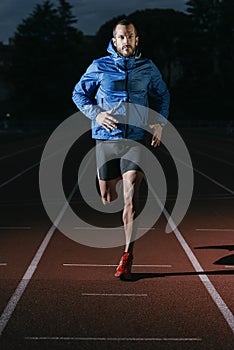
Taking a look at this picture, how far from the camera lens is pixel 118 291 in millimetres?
6660

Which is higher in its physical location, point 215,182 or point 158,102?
point 158,102

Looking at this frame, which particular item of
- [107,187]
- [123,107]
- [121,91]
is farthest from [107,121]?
[107,187]

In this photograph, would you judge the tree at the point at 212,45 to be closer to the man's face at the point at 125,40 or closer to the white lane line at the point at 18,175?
the white lane line at the point at 18,175

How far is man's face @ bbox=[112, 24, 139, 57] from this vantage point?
23.0 ft

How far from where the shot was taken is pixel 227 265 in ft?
26.0

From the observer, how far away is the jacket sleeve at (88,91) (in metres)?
7.07

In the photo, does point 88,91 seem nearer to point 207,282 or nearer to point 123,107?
point 123,107

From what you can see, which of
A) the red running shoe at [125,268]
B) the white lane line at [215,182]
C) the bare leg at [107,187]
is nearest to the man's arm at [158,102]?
the bare leg at [107,187]

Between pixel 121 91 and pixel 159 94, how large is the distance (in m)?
0.42

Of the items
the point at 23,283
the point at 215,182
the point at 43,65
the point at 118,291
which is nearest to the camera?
the point at 118,291

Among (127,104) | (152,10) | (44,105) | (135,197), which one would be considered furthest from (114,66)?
(152,10)

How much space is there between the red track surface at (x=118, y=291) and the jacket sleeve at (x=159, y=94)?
1.49 m

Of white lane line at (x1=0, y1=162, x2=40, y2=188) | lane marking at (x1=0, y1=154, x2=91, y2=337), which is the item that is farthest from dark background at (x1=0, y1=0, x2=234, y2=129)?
lane marking at (x1=0, y1=154, x2=91, y2=337)

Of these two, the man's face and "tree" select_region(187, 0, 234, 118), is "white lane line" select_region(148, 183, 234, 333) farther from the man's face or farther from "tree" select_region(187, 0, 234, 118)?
"tree" select_region(187, 0, 234, 118)
